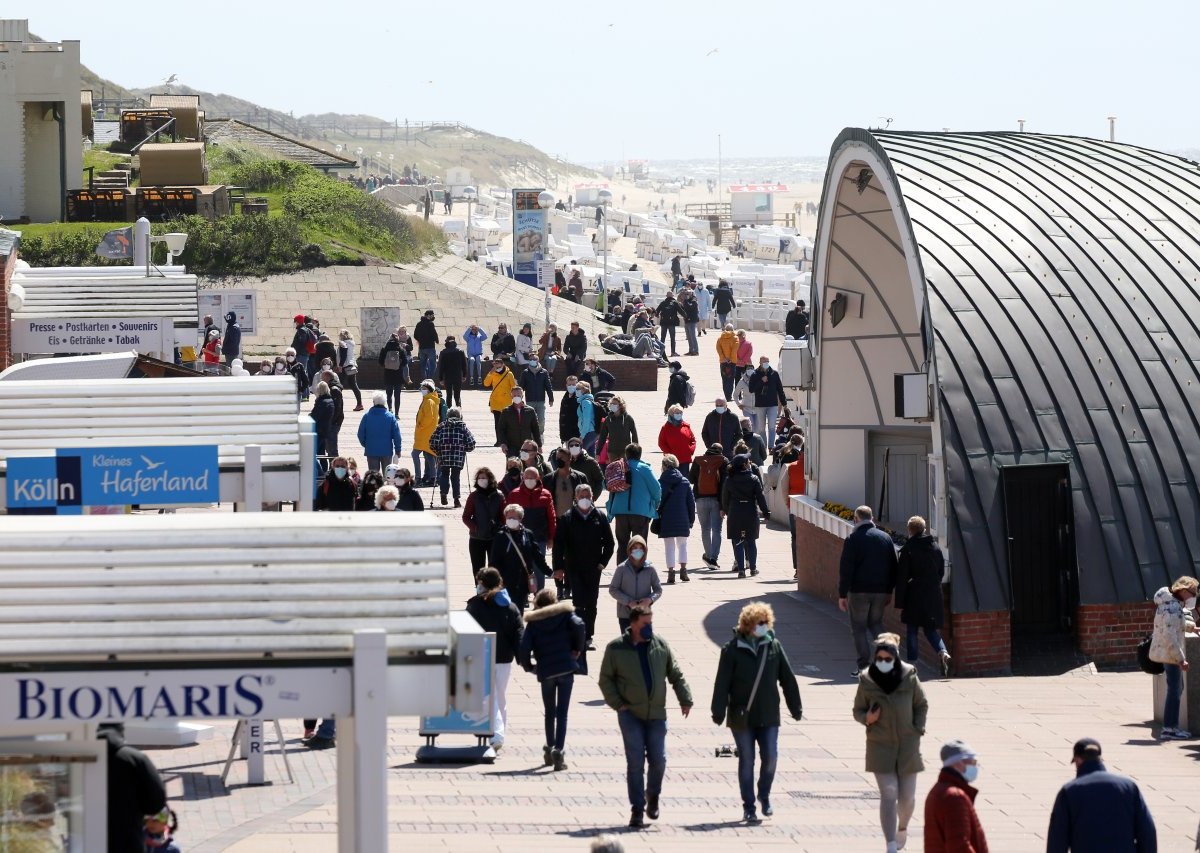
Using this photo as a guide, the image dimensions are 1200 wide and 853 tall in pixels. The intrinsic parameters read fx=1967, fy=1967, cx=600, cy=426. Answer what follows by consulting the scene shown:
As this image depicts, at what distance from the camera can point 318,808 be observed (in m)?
12.0

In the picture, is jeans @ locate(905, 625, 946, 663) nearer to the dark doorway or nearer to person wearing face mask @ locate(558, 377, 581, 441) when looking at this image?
the dark doorway

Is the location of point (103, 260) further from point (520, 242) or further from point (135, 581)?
point (135, 581)

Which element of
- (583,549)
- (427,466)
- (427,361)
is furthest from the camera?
(427,361)

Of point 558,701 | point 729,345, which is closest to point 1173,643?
point 558,701

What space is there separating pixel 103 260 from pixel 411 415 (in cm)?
1334

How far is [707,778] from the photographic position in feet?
42.9

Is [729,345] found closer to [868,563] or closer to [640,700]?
[868,563]

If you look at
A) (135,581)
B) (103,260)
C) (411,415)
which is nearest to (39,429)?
(135,581)

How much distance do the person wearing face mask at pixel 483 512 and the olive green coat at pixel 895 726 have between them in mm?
7498

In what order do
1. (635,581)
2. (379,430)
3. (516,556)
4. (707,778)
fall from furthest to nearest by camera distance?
(379,430), (516,556), (635,581), (707,778)

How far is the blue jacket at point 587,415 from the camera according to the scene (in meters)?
26.4

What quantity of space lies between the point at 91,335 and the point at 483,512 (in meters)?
4.82

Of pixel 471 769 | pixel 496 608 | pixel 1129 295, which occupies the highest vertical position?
pixel 1129 295

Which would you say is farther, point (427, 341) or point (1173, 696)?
point (427, 341)
